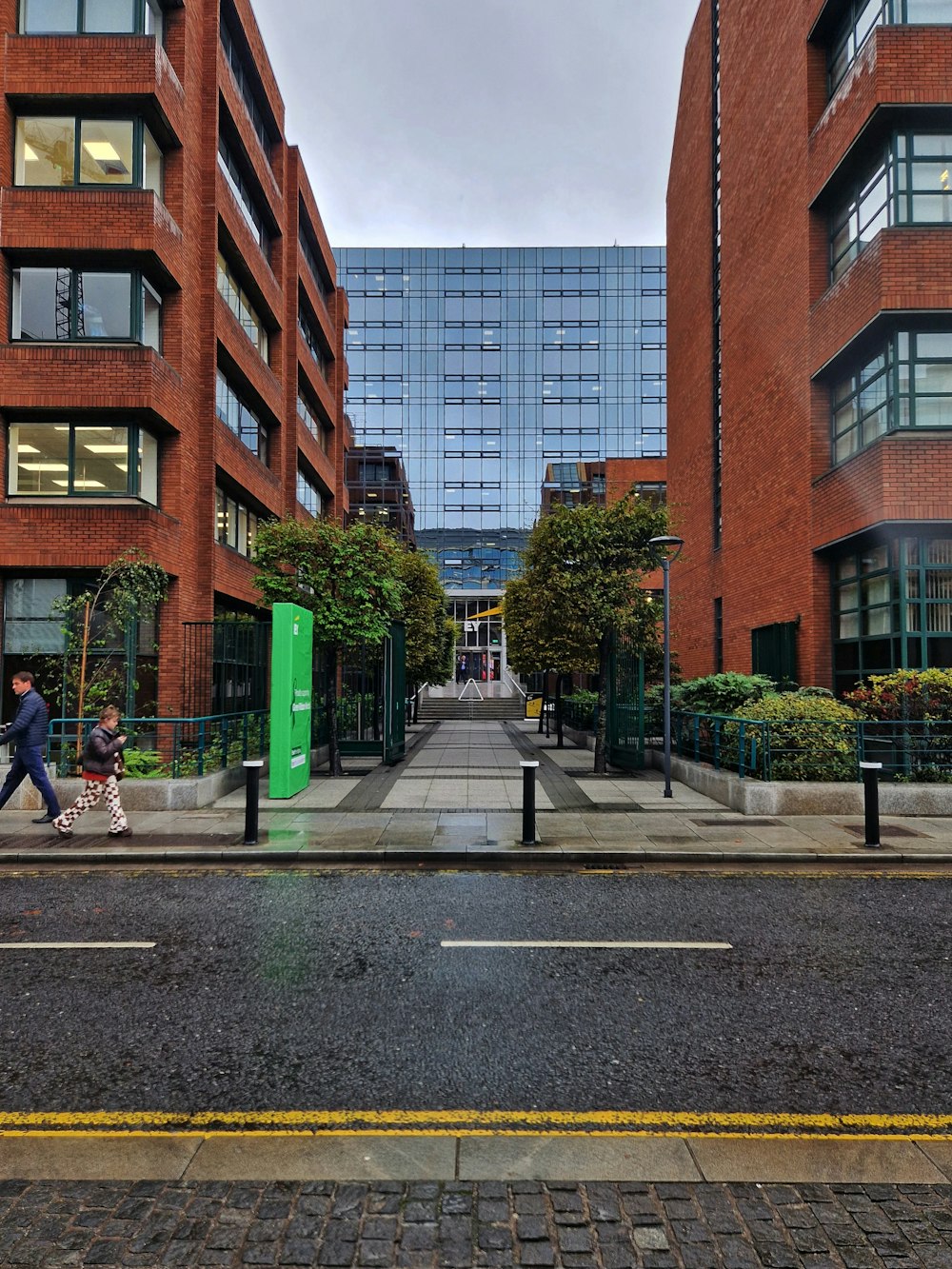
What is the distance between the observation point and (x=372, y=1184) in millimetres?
2916

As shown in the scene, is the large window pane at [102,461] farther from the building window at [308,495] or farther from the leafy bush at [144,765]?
the building window at [308,495]

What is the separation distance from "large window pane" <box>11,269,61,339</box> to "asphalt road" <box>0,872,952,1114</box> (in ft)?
44.5

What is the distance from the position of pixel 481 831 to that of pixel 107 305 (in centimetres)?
1441

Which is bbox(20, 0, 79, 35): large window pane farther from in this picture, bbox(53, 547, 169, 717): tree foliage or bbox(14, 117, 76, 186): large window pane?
bbox(53, 547, 169, 717): tree foliage

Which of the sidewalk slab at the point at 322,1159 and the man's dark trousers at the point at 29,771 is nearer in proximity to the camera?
the sidewalk slab at the point at 322,1159

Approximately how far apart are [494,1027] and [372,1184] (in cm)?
143

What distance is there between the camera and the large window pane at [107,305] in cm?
1596

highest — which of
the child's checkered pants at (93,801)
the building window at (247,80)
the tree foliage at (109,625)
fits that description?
the building window at (247,80)

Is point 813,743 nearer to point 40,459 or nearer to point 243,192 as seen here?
point 40,459

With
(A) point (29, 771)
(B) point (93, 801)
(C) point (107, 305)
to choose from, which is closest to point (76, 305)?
(C) point (107, 305)

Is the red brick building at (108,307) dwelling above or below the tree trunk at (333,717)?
above

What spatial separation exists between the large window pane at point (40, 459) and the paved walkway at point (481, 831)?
8.04 metres

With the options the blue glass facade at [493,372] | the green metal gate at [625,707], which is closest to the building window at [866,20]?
the green metal gate at [625,707]

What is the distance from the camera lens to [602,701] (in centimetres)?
1653
